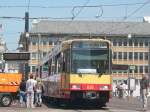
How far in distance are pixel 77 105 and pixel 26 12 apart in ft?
58.3

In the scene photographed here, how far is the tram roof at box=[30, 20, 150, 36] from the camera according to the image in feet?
461

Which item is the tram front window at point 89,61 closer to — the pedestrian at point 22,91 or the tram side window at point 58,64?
the tram side window at point 58,64

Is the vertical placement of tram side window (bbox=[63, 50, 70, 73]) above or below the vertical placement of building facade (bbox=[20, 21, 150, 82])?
below

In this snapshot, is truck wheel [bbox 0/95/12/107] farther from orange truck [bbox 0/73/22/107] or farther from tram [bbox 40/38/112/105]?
tram [bbox 40/38/112/105]

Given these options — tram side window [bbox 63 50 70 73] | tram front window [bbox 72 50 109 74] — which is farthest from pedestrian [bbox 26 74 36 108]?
tram front window [bbox 72 50 109 74]

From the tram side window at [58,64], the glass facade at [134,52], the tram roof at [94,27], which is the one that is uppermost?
the tram roof at [94,27]

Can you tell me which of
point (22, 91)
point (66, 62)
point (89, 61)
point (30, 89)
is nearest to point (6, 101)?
point (22, 91)

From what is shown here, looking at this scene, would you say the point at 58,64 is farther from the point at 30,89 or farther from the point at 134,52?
the point at 134,52

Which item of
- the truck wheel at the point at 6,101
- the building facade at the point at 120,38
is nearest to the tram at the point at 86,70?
the truck wheel at the point at 6,101

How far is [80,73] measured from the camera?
3058 centimetres

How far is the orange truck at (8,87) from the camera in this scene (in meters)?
34.2

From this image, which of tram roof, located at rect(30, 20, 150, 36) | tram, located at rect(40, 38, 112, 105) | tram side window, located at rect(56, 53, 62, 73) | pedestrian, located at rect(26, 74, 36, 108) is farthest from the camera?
tram roof, located at rect(30, 20, 150, 36)

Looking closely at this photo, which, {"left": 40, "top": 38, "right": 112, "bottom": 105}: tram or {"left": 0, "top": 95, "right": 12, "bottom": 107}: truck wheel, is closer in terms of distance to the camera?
{"left": 40, "top": 38, "right": 112, "bottom": 105}: tram

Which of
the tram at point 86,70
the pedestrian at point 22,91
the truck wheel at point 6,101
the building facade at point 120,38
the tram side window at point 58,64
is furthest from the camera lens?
the building facade at point 120,38
